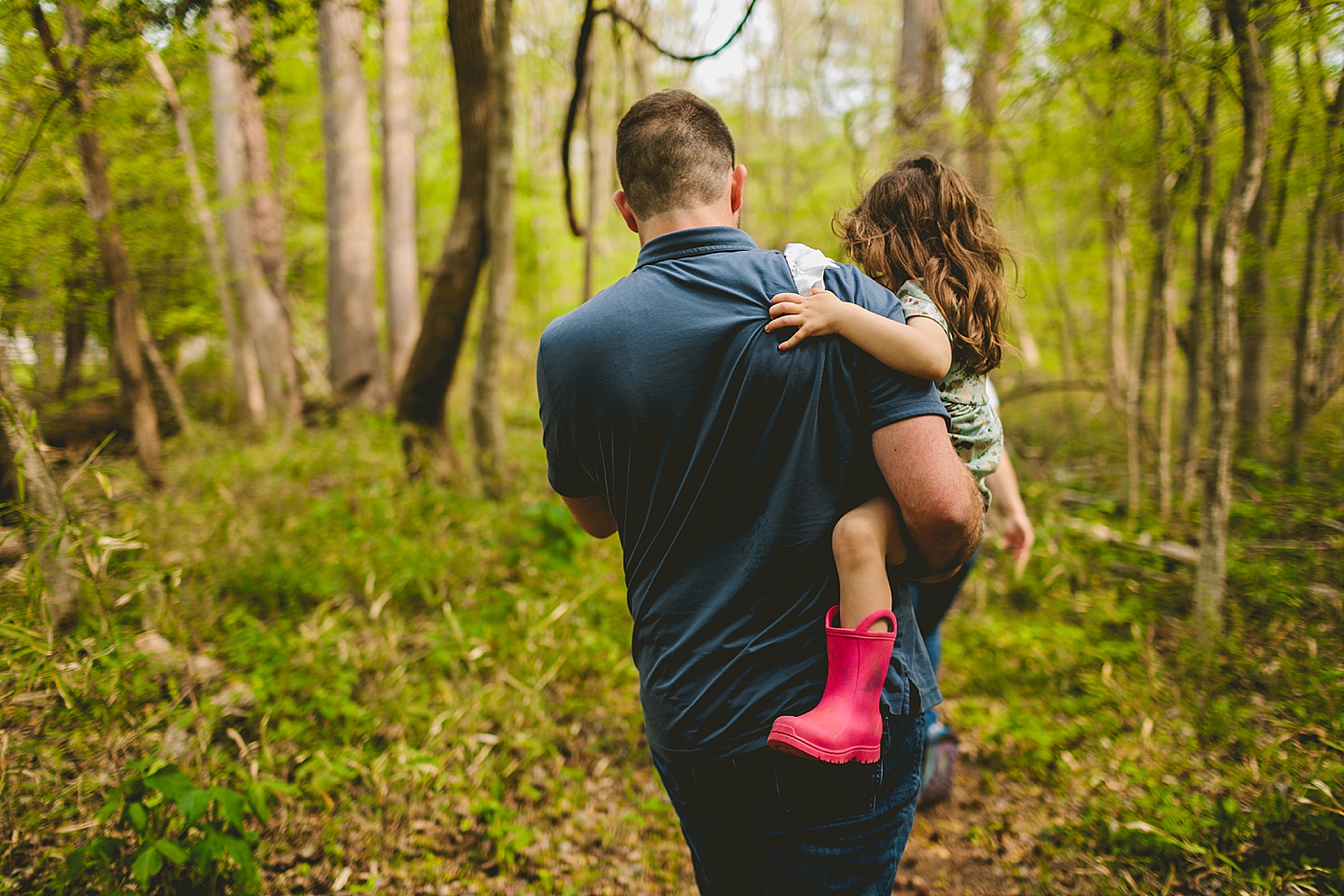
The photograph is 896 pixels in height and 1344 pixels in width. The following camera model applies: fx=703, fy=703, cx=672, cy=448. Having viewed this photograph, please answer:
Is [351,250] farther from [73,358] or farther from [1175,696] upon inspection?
[1175,696]

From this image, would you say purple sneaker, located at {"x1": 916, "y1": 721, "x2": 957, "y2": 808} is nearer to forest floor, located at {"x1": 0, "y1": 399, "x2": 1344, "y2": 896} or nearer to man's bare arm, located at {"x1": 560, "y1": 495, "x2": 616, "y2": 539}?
forest floor, located at {"x1": 0, "y1": 399, "x2": 1344, "y2": 896}

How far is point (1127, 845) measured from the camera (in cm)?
239

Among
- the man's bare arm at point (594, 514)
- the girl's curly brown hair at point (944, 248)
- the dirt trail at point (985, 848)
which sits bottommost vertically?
the dirt trail at point (985, 848)

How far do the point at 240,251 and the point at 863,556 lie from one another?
897 centimetres

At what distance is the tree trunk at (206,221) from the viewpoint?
5.82 metres

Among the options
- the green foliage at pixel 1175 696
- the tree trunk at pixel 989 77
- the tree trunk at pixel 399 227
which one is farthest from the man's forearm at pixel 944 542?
the tree trunk at pixel 399 227

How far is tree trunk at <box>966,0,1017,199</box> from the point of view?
15.8ft

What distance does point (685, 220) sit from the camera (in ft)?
4.35

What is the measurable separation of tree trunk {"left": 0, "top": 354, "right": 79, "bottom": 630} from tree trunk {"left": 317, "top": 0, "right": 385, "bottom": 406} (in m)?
6.04

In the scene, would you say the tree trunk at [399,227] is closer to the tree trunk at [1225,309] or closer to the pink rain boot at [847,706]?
the tree trunk at [1225,309]

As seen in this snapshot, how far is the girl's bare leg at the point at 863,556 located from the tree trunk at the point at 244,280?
7.83 m

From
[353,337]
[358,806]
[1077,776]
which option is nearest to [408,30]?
[353,337]

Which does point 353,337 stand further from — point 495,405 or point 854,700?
point 854,700

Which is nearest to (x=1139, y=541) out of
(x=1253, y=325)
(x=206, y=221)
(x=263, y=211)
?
(x=1253, y=325)
